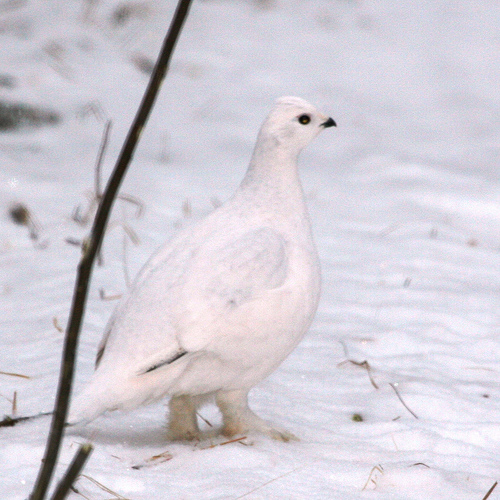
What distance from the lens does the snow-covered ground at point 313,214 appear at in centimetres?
224

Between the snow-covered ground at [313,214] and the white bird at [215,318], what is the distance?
147mm

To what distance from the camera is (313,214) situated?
532cm

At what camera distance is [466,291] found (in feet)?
13.6

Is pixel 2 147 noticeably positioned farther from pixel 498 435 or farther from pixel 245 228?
pixel 498 435

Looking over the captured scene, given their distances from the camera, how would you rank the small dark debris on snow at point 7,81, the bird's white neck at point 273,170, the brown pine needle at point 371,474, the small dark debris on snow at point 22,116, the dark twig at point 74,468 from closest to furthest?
the dark twig at point 74,468, the brown pine needle at point 371,474, the bird's white neck at point 273,170, the small dark debris on snow at point 22,116, the small dark debris on snow at point 7,81

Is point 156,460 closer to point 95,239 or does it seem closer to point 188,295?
point 188,295

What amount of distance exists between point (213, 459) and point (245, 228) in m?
0.68

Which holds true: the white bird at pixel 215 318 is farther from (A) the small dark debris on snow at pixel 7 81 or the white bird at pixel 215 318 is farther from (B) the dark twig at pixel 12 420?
(A) the small dark debris on snow at pixel 7 81

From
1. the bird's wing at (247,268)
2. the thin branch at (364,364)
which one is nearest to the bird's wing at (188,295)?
the bird's wing at (247,268)

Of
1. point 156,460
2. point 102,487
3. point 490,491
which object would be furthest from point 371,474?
point 102,487

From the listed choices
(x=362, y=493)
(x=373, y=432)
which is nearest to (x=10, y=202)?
(x=373, y=432)

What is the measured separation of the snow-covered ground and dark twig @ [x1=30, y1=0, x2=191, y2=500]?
2.65ft

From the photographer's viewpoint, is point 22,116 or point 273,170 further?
point 22,116

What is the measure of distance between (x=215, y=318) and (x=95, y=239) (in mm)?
1115
